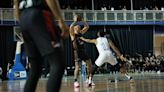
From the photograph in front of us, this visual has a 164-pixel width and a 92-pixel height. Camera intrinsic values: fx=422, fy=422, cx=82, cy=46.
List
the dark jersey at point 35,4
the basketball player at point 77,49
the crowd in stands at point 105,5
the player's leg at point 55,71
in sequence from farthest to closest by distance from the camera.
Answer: the crowd in stands at point 105,5
the basketball player at point 77,49
the dark jersey at point 35,4
the player's leg at point 55,71

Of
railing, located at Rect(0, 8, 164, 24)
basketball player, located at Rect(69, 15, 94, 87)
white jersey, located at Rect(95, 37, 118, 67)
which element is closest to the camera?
basketball player, located at Rect(69, 15, 94, 87)

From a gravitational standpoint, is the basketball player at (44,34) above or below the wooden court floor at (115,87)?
above

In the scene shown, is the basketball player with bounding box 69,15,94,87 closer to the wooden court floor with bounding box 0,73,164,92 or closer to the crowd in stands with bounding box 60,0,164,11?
the wooden court floor with bounding box 0,73,164,92

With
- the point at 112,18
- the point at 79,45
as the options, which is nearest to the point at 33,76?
the point at 79,45

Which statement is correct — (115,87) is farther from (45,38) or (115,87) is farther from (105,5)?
(105,5)

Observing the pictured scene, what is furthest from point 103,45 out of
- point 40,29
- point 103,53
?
point 40,29

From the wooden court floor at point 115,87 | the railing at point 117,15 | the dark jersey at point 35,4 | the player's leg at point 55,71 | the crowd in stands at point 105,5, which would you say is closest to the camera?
the player's leg at point 55,71

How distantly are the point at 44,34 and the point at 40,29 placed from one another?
0.06m

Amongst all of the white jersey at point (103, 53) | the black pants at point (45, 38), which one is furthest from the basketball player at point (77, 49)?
the black pants at point (45, 38)

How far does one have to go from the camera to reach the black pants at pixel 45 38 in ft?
12.7

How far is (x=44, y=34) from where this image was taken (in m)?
3.92

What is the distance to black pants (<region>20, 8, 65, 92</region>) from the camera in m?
3.88

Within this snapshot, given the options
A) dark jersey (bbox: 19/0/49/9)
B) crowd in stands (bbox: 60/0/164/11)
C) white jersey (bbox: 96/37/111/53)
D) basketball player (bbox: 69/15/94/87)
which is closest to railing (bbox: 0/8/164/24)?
crowd in stands (bbox: 60/0/164/11)

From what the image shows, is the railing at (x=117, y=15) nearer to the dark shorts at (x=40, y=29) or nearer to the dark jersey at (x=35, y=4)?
the dark jersey at (x=35, y=4)
